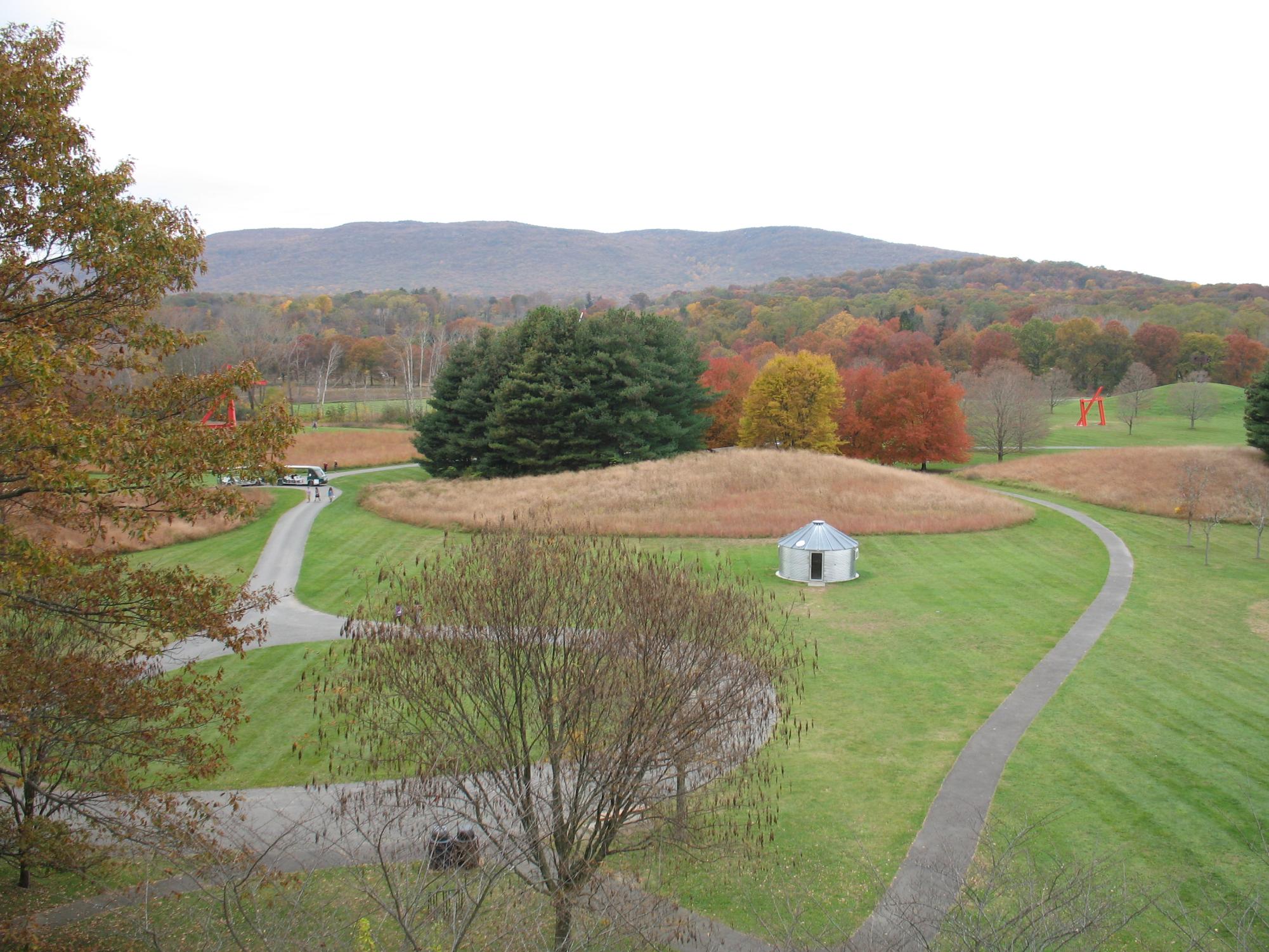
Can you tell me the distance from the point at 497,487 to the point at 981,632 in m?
25.4

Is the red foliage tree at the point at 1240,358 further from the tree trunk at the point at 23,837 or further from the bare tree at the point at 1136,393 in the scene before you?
the tree trunk at the point at 23,837

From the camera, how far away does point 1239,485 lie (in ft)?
131

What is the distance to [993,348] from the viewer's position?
9088cm

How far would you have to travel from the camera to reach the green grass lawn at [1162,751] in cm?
1189

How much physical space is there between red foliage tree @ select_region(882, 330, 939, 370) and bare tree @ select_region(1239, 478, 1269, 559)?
50.0 metres

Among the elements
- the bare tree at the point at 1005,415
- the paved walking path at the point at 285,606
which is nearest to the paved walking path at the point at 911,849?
the paved walking path at the point at 285,606

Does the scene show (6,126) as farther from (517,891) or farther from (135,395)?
(517,891)

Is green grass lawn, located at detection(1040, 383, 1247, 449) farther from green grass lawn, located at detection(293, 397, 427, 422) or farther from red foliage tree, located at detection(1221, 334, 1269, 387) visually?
green grass lawn, located at detection(293, 397, 427, 422)

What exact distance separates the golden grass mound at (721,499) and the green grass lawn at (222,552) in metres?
5.57

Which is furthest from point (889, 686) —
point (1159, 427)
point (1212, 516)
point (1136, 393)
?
point (1136, 393)

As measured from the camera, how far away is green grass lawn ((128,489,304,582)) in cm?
2841

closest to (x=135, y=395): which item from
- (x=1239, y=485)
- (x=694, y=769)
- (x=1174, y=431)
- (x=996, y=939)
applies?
(x=694, y=769)

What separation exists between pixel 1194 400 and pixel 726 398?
127 feet

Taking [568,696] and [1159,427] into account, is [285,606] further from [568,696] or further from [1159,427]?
[1159,427]
